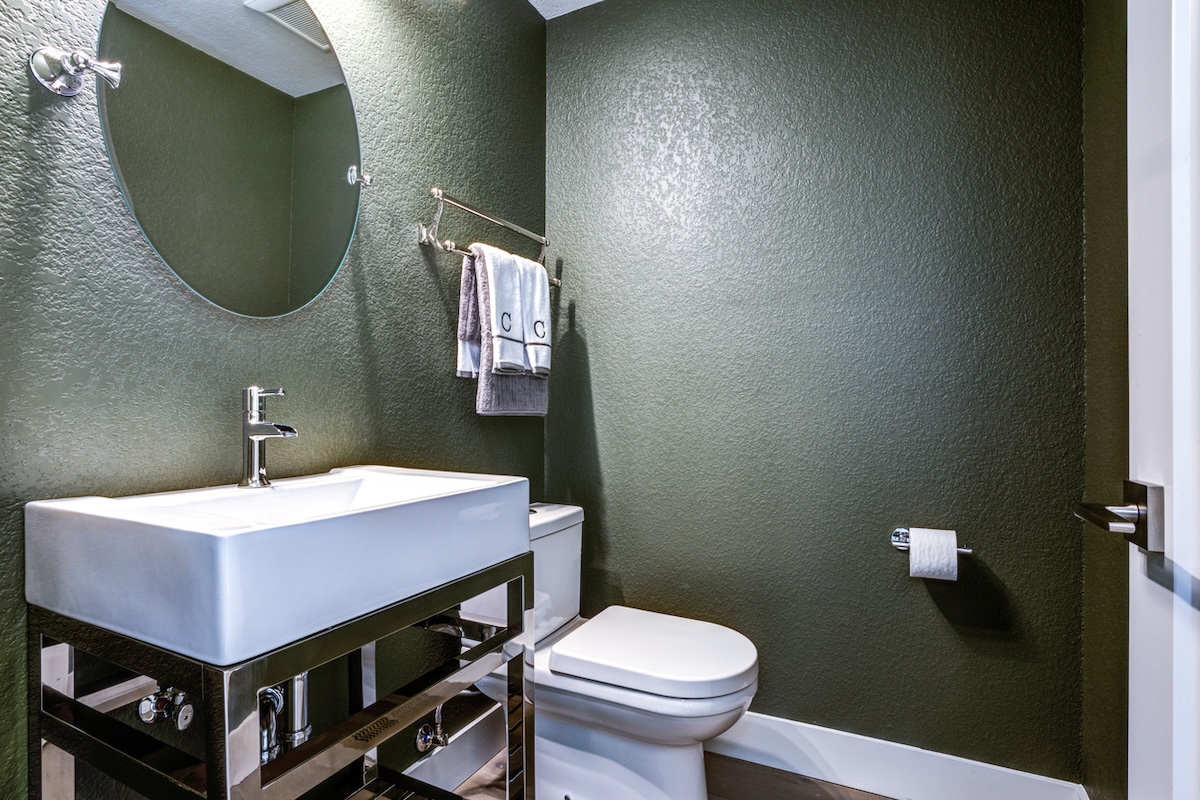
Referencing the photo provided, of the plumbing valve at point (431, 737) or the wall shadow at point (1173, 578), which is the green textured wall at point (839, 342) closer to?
the wall shadow at point (1173, 578)

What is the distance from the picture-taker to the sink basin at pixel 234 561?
0.65 metres

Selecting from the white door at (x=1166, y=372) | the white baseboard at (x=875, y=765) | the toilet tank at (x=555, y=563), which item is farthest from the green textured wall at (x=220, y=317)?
the white door at (x=1166, y=372)

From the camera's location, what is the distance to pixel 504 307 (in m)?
1.66

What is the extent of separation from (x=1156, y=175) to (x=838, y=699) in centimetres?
150

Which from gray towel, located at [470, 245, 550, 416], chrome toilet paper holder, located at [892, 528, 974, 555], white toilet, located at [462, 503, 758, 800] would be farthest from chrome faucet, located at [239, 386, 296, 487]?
chrome toilet paper holder, located at [892, 528, 974, 555]

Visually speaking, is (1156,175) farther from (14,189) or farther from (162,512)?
(14,189)

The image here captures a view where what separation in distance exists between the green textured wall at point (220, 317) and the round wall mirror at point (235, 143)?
1.7 inches

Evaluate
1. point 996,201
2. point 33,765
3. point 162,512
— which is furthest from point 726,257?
point 33,765

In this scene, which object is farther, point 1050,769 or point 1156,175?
point 1050,769

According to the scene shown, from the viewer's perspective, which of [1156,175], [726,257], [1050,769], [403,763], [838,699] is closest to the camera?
[1156,175]

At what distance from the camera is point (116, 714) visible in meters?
0.90

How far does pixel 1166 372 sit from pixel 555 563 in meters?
1.40

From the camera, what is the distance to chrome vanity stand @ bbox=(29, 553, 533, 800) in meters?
0.65

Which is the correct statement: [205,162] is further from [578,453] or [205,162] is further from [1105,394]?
[1105,394]
